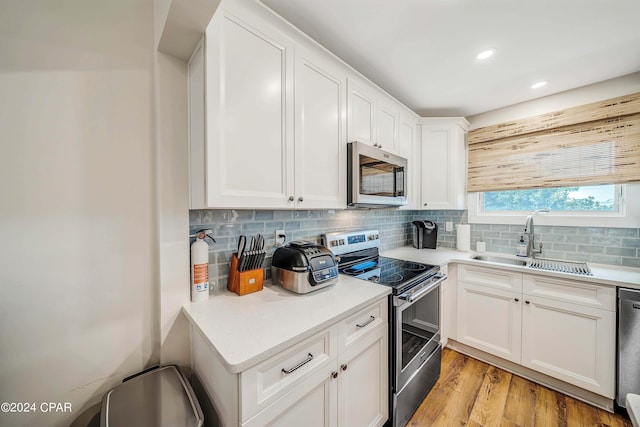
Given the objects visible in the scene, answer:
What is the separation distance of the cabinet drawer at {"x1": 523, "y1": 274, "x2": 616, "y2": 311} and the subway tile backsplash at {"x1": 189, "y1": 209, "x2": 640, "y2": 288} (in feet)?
1.85

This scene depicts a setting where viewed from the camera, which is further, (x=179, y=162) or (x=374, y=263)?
(x=374, y=263)

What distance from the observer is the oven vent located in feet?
5.91

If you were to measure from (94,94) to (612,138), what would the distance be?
353cm

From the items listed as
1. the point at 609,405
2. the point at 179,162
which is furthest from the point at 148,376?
the point at 609,405

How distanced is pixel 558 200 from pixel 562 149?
1.57 feet

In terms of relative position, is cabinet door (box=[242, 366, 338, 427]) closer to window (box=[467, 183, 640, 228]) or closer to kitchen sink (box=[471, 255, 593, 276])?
kitchen sink (box=[471, 255, 593, 276])

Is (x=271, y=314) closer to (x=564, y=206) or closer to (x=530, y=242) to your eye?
(x=530, y=242)

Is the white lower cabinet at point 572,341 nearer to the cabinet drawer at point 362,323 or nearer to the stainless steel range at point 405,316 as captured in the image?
the stainless steel range at point 405,316

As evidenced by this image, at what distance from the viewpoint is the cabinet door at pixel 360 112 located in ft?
5.33

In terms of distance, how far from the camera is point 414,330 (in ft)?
5.25

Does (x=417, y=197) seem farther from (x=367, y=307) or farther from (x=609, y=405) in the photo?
(x=609, y=405)

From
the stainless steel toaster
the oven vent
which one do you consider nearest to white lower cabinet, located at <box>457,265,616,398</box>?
the oven vent

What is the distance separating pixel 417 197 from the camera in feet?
8.48

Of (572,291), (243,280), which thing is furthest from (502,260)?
(243,280)
